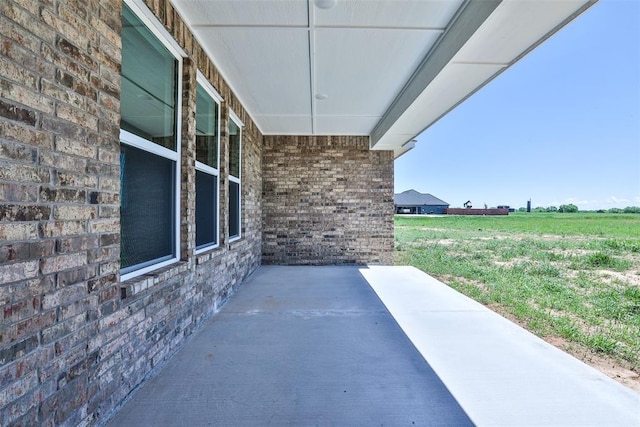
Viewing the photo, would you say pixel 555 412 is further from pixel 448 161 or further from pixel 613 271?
pixel 448 161

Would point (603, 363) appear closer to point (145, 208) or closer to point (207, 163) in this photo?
point (145, 208)

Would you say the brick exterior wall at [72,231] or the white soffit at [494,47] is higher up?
the white soffit at [494,47]

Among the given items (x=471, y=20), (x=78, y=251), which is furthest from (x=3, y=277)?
(x=471, y=20)

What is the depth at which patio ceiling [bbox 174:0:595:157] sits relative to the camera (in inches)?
103

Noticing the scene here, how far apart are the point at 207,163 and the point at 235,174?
1.24 metres

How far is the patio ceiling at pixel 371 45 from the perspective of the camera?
2.61 metres

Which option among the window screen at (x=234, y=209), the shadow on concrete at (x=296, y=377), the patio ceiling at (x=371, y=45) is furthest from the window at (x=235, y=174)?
the shadow on concrete at (x=296, y=377)

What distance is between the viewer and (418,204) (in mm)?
66125

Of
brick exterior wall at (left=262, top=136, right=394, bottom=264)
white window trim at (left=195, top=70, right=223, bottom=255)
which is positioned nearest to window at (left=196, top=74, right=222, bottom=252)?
white window trim at (left=195, top=70, right=223, bottom=255)

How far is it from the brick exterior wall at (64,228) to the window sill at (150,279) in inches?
0.6

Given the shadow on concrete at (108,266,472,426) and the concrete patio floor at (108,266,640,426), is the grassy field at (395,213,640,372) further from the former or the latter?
the shadow on concrete at (108,266,472,426)

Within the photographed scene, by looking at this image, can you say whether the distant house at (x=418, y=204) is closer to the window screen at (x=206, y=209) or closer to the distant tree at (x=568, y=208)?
the distant tree at (x=568, y=208)

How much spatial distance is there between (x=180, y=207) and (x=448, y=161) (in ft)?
192

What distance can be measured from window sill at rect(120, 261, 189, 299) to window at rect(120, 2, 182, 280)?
2.3 inches
